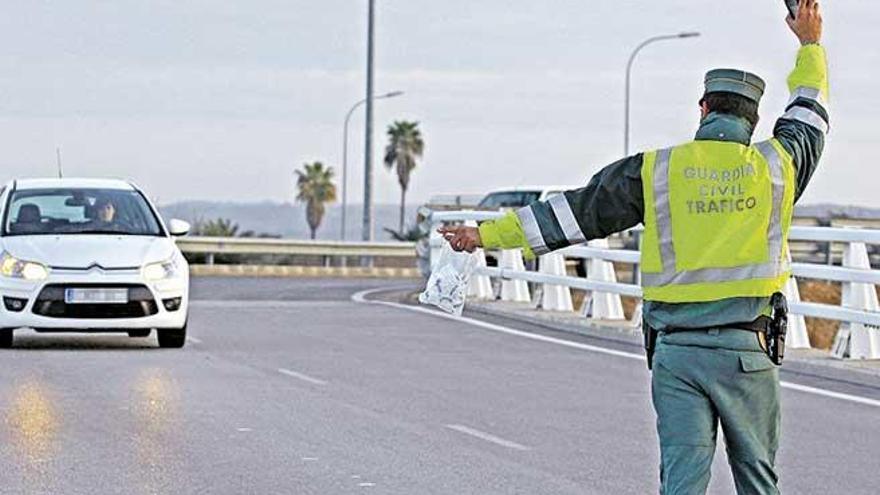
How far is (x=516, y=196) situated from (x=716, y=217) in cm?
3152

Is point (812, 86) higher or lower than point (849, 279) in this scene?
higher

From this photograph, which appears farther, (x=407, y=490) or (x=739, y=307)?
(x=407, y=490)

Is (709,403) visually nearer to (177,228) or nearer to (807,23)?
(807,23)

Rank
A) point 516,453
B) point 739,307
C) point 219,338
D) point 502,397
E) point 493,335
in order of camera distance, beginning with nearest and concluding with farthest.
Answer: point 739,307, point 516,453, point 502,397, point 219,338, point 493,335

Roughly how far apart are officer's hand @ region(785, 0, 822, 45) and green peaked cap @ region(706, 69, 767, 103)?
0.37 meters

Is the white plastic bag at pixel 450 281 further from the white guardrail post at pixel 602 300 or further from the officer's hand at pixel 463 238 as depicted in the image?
the white guardrail post at pixel 602 300

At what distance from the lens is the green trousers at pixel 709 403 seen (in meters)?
7.00

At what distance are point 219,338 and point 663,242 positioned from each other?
13.2 m

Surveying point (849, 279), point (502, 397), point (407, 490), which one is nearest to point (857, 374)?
point (849, 279)

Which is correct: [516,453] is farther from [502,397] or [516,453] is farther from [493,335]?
[493,335]

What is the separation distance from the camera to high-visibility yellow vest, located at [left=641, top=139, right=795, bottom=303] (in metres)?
7.00

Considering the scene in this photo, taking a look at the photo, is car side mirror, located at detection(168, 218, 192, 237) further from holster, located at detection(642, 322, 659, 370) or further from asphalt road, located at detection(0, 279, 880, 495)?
holster, located at detection(642, 322, 659, 370)

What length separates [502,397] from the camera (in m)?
15.0

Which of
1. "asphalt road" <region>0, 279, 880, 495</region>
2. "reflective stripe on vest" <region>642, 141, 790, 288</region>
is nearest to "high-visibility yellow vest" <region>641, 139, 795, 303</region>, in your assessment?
"reflective stripe on vest" <region>642, 141, 790, 288</region>
